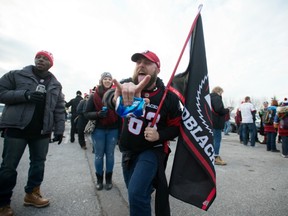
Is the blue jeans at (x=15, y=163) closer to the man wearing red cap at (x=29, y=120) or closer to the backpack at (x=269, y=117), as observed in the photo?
the man wearing red cap at (x=29, y=120)

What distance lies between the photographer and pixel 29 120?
237cm

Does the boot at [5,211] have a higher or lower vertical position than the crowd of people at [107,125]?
lower

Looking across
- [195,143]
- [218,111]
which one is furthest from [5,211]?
[218,111]

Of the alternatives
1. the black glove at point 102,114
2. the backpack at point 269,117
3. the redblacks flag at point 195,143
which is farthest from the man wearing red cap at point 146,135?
the backpack at point 269,117

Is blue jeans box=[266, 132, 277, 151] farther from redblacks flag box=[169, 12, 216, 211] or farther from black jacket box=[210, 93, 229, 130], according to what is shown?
redblacks flag box=[169, 12, 216, 211]

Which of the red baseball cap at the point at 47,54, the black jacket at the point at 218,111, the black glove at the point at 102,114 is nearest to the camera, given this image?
the red baseball cap at the point at 47,54

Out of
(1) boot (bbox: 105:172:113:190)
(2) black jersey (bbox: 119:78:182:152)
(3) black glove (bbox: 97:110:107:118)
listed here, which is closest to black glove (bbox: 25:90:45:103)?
(3) black glove (bbox: 97:110:107:118)

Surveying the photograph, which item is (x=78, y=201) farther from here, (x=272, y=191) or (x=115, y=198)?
(x=272, y=191)

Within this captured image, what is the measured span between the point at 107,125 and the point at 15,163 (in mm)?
1349

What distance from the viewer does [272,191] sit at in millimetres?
3154

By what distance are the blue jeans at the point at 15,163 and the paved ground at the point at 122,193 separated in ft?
1.04

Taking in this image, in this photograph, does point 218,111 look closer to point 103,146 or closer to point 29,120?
point 103,146

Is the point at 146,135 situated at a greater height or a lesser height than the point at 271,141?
greater

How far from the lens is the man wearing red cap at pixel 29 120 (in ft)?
7.43
